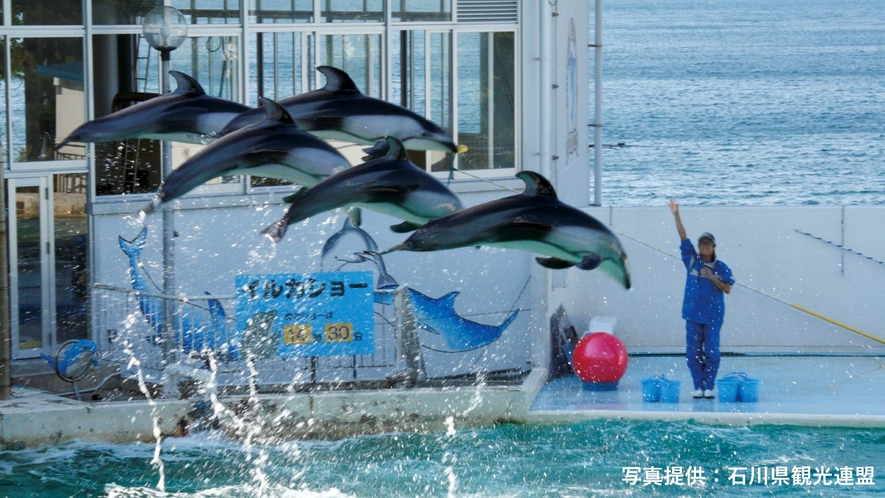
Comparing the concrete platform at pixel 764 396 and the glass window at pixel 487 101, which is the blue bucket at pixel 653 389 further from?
the glass window at pixel 487 101

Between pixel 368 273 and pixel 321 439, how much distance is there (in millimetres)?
1829

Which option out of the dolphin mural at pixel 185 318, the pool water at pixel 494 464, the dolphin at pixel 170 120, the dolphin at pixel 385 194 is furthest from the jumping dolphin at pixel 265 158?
the dolphin mural at pixel 185 318

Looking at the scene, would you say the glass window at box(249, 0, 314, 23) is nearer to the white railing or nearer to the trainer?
the white railing

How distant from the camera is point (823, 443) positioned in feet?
41.3

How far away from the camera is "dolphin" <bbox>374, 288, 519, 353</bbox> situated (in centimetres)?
1545

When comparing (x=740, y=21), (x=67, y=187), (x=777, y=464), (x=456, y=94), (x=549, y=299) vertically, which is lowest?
(x=777, y=464)

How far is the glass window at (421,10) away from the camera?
15.2 metres

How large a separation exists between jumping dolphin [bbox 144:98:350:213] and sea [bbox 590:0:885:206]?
2379 cm

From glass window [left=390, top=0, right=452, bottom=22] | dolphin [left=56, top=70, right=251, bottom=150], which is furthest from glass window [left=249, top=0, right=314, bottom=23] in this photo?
dolphin [left=56, top=70, right=251, bottom=150]

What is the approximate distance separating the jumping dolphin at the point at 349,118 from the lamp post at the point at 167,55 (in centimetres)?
296

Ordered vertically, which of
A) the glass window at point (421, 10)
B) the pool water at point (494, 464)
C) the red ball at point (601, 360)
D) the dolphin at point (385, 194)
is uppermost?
the glass window at point (421, 10)

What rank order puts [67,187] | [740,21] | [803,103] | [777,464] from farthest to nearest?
1. [740,21]
2. [803,103]
3. [67,187]
4. [777,464]

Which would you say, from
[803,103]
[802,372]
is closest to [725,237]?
[802,372]

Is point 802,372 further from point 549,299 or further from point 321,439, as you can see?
point 321,439
